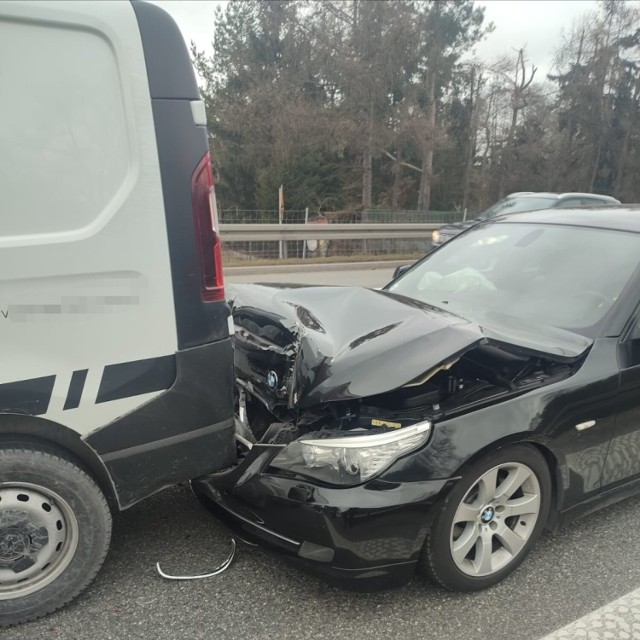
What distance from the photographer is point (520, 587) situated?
2.47 meters

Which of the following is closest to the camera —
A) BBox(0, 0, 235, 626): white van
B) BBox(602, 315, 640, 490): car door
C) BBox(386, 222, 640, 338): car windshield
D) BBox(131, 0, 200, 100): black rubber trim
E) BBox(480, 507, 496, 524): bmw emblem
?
BBox(0, 0, 235, 626): white van

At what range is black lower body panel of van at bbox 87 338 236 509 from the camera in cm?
227

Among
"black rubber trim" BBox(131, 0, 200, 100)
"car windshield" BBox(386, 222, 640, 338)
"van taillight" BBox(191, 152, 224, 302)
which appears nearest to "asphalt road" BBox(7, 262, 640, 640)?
"car windshield" BBox(386, 222, 640, 338)

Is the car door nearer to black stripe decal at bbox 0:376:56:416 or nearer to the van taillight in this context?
the van taillight

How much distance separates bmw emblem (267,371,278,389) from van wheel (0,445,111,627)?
2.90 feet

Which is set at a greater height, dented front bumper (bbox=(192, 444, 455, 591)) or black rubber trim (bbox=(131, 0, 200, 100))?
black rubber trim (bbox=(131, 0, 200, 100))

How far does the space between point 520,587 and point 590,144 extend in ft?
128

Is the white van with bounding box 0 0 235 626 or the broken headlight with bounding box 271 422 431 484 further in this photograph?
the broken headlight with bounding box 271 422 431 484

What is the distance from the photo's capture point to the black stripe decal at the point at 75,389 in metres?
2.12

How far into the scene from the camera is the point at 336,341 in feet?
8.61

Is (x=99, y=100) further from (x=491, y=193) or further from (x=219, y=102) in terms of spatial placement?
(x=491, y=193)

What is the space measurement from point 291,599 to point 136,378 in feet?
3.61

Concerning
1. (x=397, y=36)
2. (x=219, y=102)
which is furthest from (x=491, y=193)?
(x=219, y=102)

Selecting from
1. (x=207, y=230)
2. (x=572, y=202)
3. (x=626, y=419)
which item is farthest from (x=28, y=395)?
(x=572, y=202)
